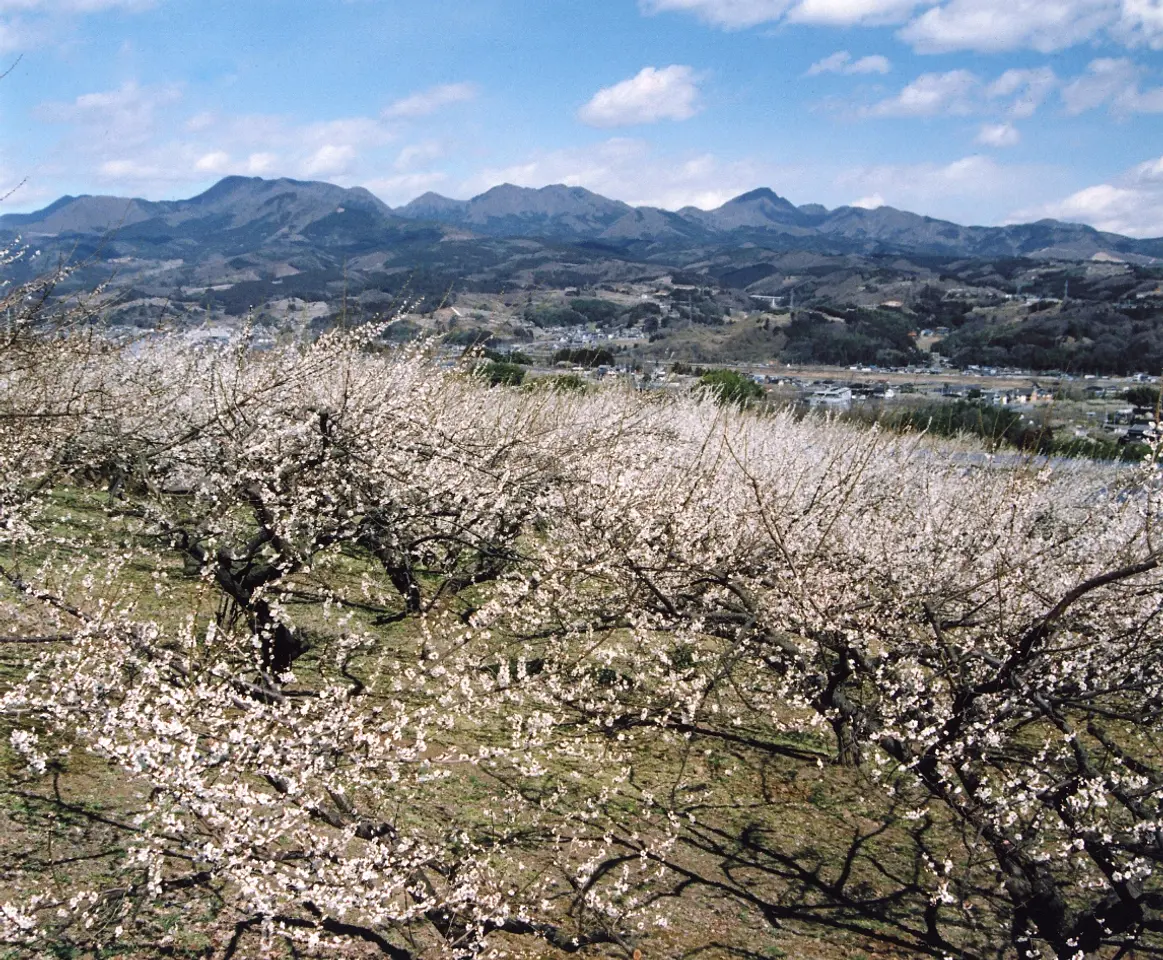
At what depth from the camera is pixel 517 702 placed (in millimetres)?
9336

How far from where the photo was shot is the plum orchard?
4.93 metres

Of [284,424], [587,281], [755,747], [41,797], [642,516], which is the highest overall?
[587,281]

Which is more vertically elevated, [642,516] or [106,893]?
[642,516]

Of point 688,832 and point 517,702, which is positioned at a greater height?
point 517,702

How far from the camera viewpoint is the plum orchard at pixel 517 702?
4930mm

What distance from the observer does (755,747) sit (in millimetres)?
10047

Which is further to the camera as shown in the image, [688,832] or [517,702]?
[517,702]

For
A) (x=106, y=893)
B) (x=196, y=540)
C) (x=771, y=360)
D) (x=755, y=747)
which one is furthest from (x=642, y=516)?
(x=771, y=360)

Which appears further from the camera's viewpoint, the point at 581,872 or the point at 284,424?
the point at 284,424

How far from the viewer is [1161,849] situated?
16.4 feet

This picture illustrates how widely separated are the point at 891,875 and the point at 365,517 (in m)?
6.64

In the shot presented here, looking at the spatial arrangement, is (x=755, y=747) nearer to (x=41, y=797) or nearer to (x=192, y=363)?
(x=41, y=797)

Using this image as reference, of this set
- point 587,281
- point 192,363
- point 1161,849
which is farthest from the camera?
point 587,281

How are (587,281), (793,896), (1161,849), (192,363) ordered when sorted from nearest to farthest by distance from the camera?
(1161,849) → (793,896) → (192,363) → (587,281)
